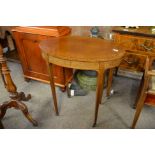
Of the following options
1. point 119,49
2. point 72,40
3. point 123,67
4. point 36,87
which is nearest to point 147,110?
point 123,67

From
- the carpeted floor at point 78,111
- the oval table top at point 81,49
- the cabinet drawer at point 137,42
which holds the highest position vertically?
the oval table top at point 81,49

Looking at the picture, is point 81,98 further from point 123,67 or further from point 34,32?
point 34,32

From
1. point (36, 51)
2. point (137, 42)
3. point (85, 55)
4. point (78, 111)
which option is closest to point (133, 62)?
point (137, 42)

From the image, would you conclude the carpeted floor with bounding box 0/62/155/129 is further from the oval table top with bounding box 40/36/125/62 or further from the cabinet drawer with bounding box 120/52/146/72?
the oval table top with bounding box 40/36/125/62

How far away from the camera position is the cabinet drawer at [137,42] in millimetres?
1864

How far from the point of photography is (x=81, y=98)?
2.07 meters

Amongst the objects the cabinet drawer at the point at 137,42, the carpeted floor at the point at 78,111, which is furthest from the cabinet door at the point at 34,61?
the cabinet drawer at the point at 137,42

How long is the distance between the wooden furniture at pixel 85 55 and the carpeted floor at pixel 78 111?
521mm

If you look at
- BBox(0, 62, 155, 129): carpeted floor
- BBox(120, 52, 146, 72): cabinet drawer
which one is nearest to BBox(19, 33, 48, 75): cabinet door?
BBox(0, 62, 155, 129): carpeted floor

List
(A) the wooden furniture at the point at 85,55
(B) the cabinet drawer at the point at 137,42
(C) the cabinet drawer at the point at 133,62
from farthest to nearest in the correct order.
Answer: (C) the cabinet drawer at the point at 133,62, (B) the cabinet drawer at the point at 137,42, (A) the wooden furniture at the point at 85,55

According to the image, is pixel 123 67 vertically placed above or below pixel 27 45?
below

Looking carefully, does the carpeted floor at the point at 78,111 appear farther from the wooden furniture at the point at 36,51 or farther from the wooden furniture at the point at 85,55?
the wooden furniture at the point at 85,55

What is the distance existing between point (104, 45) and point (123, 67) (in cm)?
92

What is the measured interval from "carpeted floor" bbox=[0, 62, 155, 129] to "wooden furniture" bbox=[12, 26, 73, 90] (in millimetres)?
203
